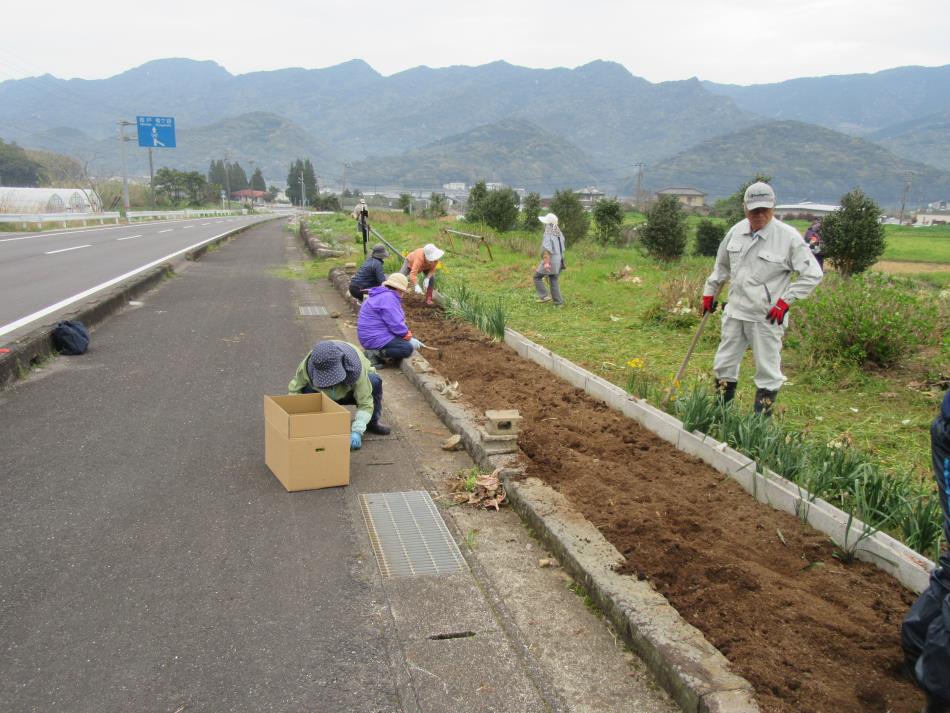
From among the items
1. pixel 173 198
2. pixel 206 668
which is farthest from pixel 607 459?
pixel 173 198

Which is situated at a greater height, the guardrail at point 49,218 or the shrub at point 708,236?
the guardrail at point 49,218

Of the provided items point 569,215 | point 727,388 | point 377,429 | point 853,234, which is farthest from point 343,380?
point 569,215

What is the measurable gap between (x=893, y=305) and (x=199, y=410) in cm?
657

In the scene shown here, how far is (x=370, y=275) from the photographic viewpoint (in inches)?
369

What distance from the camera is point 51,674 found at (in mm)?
2689

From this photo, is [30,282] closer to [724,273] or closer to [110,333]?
[110,333]

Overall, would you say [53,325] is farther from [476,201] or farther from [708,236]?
[476,201]

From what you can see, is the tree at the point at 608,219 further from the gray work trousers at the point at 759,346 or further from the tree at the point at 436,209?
the gray work trousers at the point at 759,346

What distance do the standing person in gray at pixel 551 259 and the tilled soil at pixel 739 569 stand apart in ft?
18.6

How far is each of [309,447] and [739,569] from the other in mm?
2535

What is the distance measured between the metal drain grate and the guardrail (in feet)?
106

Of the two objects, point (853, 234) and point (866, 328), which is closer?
point (866, 328)

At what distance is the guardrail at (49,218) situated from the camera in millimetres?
30758

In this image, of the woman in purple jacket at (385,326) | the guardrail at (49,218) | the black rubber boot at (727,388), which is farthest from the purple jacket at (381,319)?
the guardrail at (49,218)
